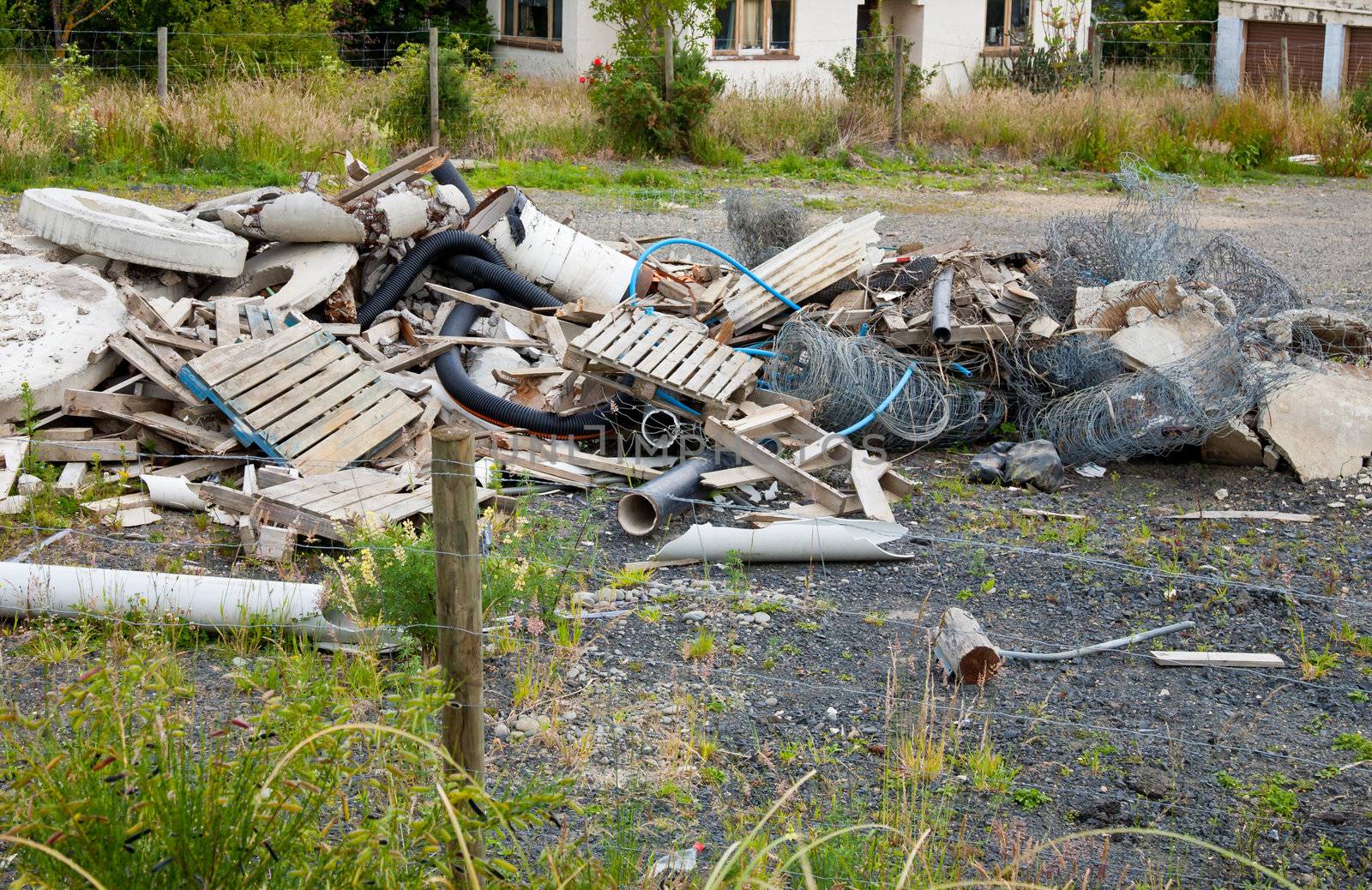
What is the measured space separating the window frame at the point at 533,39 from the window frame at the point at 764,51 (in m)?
3.04

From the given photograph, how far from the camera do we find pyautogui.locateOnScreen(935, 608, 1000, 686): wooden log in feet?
14.4

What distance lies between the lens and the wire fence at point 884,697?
3568 millimetres

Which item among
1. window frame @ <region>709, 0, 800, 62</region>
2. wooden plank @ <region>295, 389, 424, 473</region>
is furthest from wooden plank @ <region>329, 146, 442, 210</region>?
window frame @ <region>709, 0, 800, 62</region>

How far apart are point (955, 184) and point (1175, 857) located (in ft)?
45.4

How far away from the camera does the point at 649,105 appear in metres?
16.7

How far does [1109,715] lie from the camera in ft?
14.0

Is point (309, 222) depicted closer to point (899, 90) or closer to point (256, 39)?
point (899, 90)

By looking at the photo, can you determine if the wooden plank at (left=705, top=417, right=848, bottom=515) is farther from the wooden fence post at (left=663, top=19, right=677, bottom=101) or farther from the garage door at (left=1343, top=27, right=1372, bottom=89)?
the garage door at (left=1343, top=27, right=1372, bottom=89)

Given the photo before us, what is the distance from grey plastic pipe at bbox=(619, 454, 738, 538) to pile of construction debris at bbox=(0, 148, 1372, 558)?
0.02 m

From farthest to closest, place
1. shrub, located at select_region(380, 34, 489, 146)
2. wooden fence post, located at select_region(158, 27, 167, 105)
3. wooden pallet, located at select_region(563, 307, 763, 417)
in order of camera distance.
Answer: shrub, located at select_region(380, 34, 489, 146), wooden fence post, located at select_region(158, 27, 167, 105), wooden pallet, located at select_region(563, 307, 763, 417)

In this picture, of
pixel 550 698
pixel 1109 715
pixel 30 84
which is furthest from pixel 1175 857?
pixel 30 84

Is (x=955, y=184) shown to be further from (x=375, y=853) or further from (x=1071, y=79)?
(x=375, y=853)

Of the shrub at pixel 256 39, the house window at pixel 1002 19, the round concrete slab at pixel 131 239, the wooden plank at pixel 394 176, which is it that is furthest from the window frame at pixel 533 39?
the round concrete slab at pixel 131 239

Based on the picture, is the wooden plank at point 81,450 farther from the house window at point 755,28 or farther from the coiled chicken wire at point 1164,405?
the house window at point 755,28
